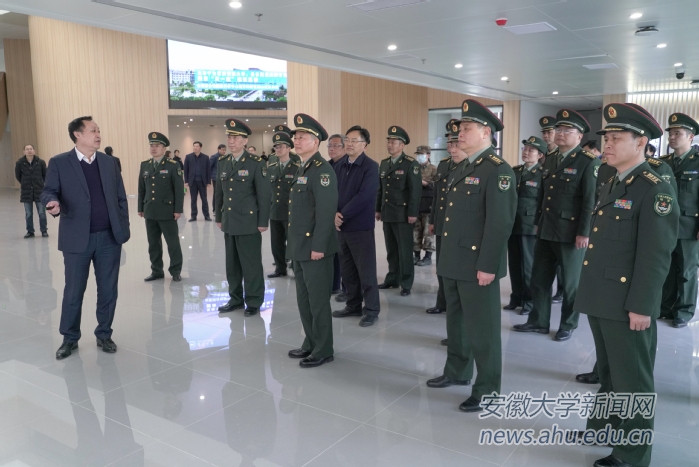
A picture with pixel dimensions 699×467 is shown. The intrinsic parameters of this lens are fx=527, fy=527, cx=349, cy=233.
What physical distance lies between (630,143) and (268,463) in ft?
7.66

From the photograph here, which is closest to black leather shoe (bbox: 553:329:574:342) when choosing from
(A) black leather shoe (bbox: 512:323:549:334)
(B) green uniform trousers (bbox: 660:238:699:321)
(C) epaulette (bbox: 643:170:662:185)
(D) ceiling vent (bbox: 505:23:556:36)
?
(A) black leather shoe (bbox: 512:323:549:334)

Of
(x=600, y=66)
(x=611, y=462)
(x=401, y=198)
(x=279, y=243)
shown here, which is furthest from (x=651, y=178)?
(x=600, y=66)

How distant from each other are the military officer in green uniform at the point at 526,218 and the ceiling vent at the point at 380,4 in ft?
6.95

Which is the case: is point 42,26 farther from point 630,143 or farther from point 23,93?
point 630,143

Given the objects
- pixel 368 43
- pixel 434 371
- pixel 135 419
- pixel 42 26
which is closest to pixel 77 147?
pixel 135 419

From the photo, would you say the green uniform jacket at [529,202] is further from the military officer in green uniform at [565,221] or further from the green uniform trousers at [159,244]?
the green uniform trousers at [159,244]

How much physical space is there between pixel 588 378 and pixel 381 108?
1697 centimetres

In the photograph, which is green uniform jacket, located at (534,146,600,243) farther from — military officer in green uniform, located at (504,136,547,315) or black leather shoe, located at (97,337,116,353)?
black leather shoe, located at (97,337,116,353)

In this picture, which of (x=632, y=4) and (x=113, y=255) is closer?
(x=113, y=255)

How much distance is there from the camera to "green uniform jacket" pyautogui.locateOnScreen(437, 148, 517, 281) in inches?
117

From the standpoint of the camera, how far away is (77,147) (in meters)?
3.89

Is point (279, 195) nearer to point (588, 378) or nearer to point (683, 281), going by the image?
point (588, 378)

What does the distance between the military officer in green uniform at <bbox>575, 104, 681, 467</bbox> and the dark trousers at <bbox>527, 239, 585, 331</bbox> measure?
1841mm

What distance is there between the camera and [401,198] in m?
5.73
